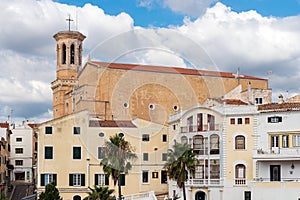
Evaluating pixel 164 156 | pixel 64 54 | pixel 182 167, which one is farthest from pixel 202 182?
pixel 64 54

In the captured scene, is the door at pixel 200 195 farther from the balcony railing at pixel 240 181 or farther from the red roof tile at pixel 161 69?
the red roof tile at pixel 161 69

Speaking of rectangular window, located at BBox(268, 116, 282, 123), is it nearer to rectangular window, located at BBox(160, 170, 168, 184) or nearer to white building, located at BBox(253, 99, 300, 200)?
white building, located at BBox(253, 99, 300, 200)

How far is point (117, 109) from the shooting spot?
60.7 metres

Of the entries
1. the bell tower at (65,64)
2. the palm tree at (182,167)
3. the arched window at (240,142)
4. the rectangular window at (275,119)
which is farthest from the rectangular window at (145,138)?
the bell tower at (65,64)

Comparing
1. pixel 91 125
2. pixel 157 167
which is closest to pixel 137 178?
pixel 157 167

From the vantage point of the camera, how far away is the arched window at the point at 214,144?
153 ft

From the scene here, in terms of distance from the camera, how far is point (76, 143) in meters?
49.4

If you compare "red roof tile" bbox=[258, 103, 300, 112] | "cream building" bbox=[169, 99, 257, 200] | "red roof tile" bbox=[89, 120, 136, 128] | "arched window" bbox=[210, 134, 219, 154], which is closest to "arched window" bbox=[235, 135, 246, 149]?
"cream building" bbox=[169, 99, 257, 200]

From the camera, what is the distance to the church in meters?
48.9

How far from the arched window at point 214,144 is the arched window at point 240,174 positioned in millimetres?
2198

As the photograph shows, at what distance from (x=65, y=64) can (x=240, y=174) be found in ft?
123

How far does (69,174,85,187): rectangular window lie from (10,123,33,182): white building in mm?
34164

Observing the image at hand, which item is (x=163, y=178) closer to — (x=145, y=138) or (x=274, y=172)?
(x=145, y=138)

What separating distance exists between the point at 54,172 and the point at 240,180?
15833 mm
